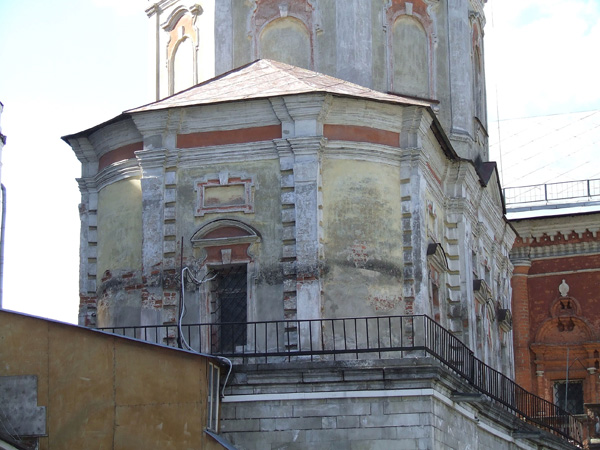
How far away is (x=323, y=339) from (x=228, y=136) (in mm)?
4185

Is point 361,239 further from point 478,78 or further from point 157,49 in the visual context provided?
point 478,78

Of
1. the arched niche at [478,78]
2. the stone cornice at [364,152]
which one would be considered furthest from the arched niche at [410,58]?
the stone cornice at [364,152]

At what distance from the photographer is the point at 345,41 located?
2933 centimetres

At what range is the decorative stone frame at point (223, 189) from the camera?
2547 cm

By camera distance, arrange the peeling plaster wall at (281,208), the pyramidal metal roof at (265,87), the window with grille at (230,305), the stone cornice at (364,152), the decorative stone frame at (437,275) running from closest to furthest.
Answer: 1. the peeling plaster wall at (281,208)
2. the window with grille at (230,305)
3. the stone cornice at (364,152)
4. the pyramidal metal roof at (265,87)
5. the decorative stone frame at (437,275)

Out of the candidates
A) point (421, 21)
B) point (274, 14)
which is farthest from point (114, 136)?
point (421, 21)

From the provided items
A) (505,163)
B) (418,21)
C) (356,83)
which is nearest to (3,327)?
(356,83)

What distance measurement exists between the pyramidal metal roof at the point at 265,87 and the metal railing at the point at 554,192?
13.2 m

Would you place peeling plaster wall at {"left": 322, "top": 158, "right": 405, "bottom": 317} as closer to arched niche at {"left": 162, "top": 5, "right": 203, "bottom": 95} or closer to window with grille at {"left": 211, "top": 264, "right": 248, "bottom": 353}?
window with grille at {"left": 211, "top": 264, "right": 248, "bottom": 353}

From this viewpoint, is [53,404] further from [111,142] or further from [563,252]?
[563,252]

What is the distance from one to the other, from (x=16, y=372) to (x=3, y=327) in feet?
2.37

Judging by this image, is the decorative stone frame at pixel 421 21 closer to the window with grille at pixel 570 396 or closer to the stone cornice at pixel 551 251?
the stone cornice at pixel 551 251

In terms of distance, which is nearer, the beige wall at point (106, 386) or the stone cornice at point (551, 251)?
the beige wall at point (106, 386)

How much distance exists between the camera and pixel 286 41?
98.8 ft
